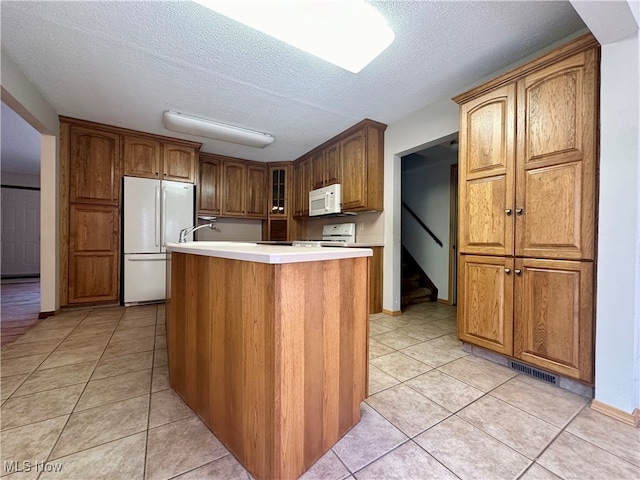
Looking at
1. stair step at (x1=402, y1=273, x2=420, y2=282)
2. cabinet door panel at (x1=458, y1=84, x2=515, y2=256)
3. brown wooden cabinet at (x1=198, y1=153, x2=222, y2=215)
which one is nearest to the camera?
cabinet door panel at (x1=458, y1=84, x2=515, y2=256)

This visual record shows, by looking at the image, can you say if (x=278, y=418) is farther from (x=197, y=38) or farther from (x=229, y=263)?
(x=197, y=38)

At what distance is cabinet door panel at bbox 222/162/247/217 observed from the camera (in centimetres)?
456

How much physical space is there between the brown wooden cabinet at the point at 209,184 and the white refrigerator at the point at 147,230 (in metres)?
0.61

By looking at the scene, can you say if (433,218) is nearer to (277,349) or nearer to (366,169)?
(366,169)

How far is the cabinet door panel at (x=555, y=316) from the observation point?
1.49 m

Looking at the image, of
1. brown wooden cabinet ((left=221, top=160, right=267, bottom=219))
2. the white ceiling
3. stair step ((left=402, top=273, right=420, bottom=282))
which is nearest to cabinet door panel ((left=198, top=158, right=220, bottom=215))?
brown wooden cabinet ((left=221, top=160, right=267, bottom=219))

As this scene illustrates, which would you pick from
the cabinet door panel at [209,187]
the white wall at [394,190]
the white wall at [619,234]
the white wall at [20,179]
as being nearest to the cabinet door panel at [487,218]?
the white wall at [619,234]

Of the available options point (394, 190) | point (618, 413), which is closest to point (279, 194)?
point (394, 190)

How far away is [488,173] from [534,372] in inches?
55.7

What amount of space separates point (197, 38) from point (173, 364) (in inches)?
86.5

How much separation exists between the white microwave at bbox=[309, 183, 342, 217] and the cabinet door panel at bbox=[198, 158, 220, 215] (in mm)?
1685

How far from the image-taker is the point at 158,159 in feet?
12.0

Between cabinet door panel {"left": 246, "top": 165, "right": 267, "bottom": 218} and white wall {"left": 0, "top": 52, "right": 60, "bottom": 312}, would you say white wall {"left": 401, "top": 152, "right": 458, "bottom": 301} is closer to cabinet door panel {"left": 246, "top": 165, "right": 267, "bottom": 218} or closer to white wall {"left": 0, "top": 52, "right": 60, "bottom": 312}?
cabinet door panel {"left": 246, "top": 165, "right": 267, "bottom": 218}

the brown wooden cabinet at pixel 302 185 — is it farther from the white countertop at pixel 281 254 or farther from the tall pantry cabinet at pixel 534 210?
the white countertop at pixel 281 254
